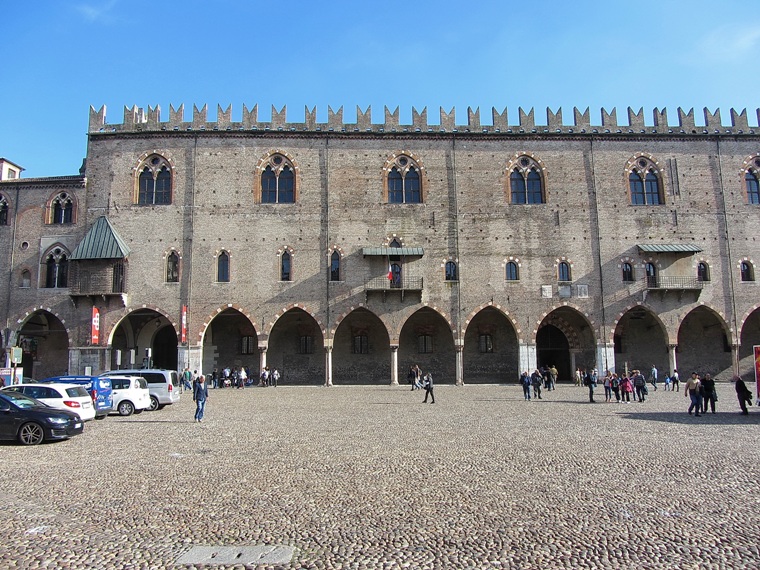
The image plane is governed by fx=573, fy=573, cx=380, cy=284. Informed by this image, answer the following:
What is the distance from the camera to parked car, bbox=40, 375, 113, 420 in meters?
17.7

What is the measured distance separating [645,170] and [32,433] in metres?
34.2

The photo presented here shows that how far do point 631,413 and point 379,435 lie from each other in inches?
363

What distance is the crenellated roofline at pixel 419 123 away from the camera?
112 feet

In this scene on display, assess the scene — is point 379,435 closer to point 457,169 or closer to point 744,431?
point 744,431

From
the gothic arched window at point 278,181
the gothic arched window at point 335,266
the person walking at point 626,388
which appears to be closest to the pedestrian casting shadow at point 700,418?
the person walking at point 626,388

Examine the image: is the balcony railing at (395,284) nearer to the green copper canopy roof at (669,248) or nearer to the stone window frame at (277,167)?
the stone window frame at (277,167)

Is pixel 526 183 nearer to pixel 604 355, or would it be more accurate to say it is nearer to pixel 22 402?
pixel 604 355

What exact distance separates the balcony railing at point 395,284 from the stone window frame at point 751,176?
20.7 meters

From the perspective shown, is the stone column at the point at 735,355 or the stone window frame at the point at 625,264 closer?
the stone column at the point at 735,355

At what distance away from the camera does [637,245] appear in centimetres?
3381

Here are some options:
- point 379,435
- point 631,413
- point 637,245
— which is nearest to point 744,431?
point 631,413

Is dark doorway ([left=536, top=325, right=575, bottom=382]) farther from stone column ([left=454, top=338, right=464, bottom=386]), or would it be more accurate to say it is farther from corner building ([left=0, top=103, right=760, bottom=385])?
stone column ([left=454, top=338, right=464, bottom=386])

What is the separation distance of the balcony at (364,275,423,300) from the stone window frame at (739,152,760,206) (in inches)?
816

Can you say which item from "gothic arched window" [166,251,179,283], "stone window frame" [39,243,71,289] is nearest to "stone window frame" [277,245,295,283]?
"gothic arched window" [166,251,179,283]
